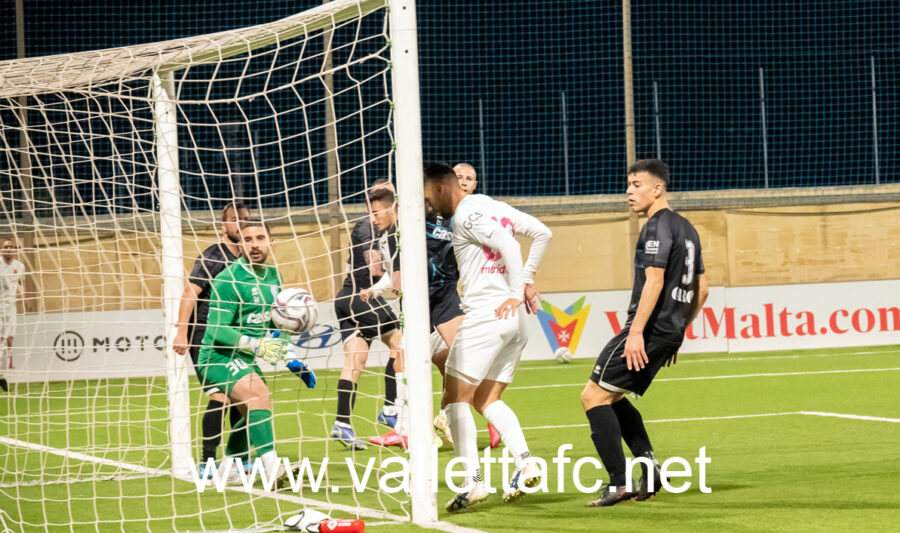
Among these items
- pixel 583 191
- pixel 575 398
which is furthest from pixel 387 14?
pixel 583 191

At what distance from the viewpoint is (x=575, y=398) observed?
11695 mm

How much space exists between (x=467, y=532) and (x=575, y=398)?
6604mm

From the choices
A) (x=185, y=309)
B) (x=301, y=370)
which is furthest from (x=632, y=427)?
(x=185, y=309)

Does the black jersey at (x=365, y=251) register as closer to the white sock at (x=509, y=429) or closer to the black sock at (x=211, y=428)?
the black sock at (x=211, y=428)

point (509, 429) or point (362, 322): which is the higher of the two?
point (362, 322)

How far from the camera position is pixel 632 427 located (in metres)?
6.23

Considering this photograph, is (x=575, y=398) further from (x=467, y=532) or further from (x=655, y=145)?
(x=655, y=145)

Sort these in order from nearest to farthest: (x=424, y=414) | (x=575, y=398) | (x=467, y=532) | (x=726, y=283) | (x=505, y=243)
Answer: (x=467, y=532) → (x=424, y=414) → (x=505, y=243) → (x=575, y=398) → (x=726, y=283)

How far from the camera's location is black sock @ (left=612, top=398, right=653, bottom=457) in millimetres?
6195

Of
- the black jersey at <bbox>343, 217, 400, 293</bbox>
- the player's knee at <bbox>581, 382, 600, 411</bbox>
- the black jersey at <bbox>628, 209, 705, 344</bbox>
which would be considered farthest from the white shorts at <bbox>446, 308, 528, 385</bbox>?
the black jersey at <bbox>343, 217, 400, 293</bbox>

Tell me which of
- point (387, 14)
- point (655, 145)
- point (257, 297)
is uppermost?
point (655, 145)

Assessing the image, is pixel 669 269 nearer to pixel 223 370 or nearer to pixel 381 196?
pixel 381 196

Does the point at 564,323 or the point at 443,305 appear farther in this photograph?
the point at 564,323

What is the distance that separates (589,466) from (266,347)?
2.20 m
